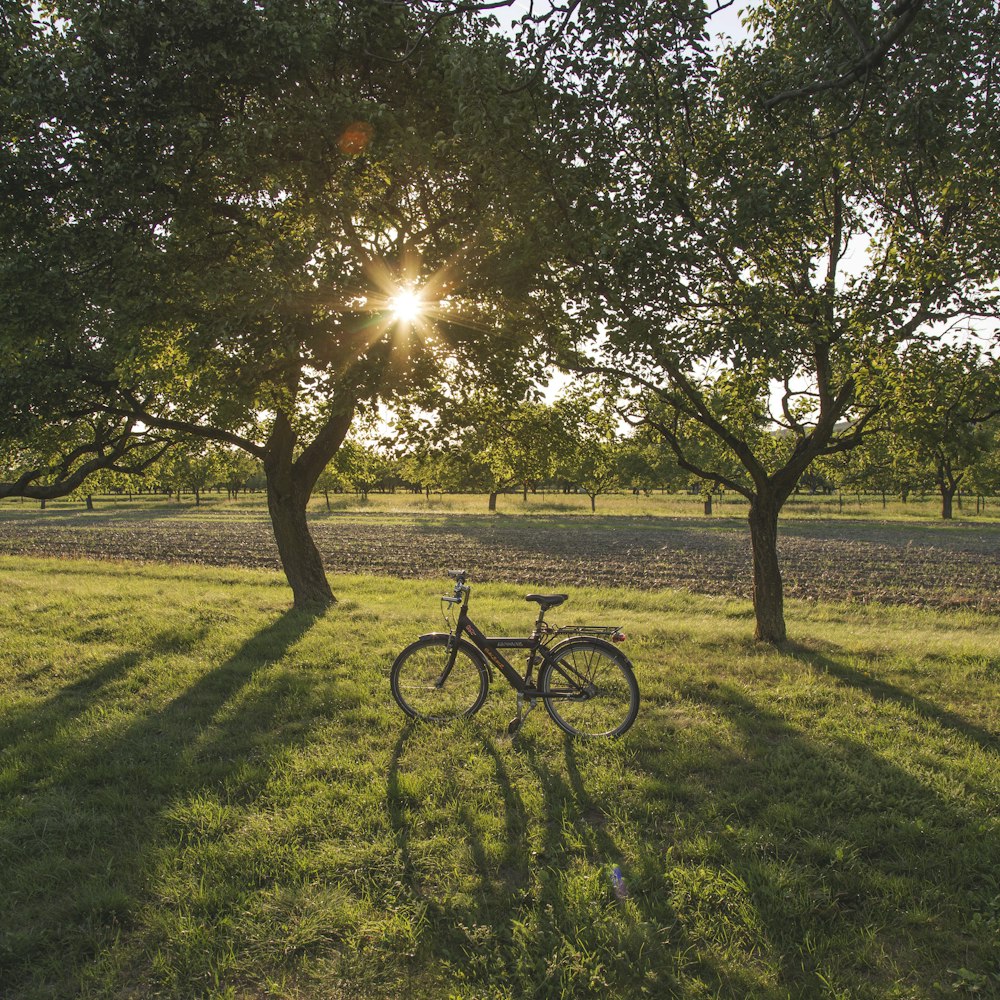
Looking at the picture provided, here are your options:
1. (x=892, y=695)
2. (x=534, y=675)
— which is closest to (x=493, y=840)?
(x=534, y=675)

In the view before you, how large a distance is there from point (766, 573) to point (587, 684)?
17.7 ft

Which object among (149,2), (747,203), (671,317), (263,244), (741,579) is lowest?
(741,579)

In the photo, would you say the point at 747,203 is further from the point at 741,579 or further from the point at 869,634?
the point at 741,579

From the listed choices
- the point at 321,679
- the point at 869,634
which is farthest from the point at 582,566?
the point at 321,679

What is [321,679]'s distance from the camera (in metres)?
8.18

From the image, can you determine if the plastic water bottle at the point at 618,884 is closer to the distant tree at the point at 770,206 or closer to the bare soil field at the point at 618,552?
the distant tree at the point at 770,206

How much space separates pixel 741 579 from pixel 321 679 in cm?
1650

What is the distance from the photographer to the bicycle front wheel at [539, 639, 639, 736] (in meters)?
6.21

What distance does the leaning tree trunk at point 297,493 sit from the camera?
43.1ft

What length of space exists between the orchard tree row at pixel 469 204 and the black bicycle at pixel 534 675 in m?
3.22

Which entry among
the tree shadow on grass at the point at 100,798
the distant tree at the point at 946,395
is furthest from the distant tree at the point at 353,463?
the distant tree at the point at 946,395

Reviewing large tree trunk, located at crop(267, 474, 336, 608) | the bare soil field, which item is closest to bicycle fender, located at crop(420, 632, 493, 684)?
large tree trunk, located at crop(267, 474, 336, 608)

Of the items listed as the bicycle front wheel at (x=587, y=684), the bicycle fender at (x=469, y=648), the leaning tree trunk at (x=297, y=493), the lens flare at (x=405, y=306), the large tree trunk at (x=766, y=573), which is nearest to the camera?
the bicycle front wheel at (x=587, y=684)

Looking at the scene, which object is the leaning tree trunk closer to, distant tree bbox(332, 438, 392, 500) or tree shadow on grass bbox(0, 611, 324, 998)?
distant tree bbox(332, 438, 392, 500)
